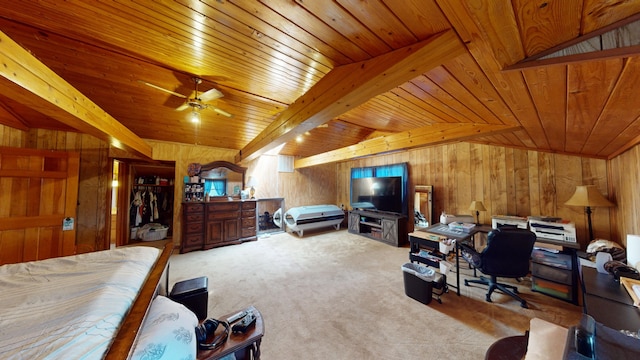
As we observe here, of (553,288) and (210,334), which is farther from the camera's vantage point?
(553,288)

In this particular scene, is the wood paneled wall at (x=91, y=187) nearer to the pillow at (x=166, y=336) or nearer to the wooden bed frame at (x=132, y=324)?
the wooden bed frame at (x=132, y=324)

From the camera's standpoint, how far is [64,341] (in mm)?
754

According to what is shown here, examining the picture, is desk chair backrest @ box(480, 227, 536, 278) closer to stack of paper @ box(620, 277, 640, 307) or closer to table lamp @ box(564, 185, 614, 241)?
stack of paper @ box(620, 277, 640, 307)

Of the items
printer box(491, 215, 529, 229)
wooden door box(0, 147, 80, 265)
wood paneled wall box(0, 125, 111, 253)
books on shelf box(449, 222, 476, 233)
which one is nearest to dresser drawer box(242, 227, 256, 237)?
wood paneled wall box(0, 125, 111, 253)

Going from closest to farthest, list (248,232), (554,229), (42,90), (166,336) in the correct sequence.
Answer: (166,336) < (42,90) < (554,229) < (248,232)

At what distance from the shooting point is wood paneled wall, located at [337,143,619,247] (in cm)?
288

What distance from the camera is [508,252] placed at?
2260 mm

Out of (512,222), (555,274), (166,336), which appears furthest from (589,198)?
(166,336)

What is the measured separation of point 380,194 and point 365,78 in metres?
4.14

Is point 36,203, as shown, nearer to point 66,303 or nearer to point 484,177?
point 66,303

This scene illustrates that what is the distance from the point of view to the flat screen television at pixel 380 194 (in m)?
4.79

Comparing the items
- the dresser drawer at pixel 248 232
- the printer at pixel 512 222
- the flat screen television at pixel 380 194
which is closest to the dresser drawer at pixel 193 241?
the dresser drawer at pixel 248 232

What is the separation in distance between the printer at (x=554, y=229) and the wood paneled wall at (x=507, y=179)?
580mm

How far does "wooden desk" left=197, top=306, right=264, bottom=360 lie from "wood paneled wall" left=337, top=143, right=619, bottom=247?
438cm
